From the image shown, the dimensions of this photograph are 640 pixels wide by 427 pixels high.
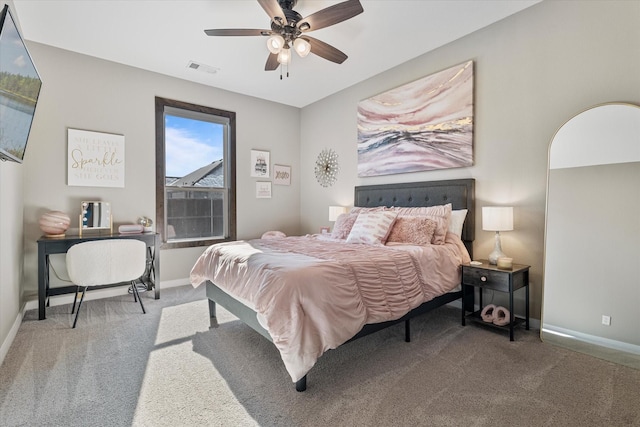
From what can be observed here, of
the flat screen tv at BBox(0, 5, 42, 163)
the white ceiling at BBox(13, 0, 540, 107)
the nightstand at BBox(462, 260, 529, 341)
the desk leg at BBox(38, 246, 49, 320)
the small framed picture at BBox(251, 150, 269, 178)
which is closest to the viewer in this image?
the flat screen tv at BBox(0, 5, 42, 163)

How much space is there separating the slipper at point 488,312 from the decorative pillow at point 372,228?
1.12 m

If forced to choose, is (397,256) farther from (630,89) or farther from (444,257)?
(630,89)

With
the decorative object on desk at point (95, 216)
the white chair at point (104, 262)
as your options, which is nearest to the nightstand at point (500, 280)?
the white chair at point (104, 262)

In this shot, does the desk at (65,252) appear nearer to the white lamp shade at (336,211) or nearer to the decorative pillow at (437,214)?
the white lamp shade at (336,211)

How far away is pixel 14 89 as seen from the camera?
67.6 inches

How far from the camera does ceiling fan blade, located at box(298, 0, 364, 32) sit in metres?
2.25

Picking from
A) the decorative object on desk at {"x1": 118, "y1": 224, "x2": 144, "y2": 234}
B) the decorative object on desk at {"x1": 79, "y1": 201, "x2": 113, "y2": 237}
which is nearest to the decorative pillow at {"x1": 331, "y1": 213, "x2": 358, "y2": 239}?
the decorative object on desk at {"x1": 118, "y1": 224, "x2": 144, "y2": 234}

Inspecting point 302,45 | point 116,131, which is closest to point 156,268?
point 116,131

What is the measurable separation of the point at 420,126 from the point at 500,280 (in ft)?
6.42

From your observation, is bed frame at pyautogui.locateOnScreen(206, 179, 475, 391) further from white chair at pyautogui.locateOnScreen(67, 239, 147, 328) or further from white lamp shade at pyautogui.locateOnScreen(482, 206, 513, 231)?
white chair at pyautogui.locateOnScreen(67, 239, 147, 328)

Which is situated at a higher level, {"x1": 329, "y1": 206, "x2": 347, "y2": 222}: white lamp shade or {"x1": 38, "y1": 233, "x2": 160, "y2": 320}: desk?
{"x1": 329, "y1": 206, "x2": 347, "y2": 222}: white lamp shade

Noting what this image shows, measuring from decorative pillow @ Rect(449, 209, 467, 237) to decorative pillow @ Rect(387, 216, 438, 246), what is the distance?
0.77ft

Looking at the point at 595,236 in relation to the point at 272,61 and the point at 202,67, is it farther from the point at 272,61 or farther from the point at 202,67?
the point at 202,67

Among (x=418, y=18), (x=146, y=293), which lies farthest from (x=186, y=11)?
(x=146, y=293)
